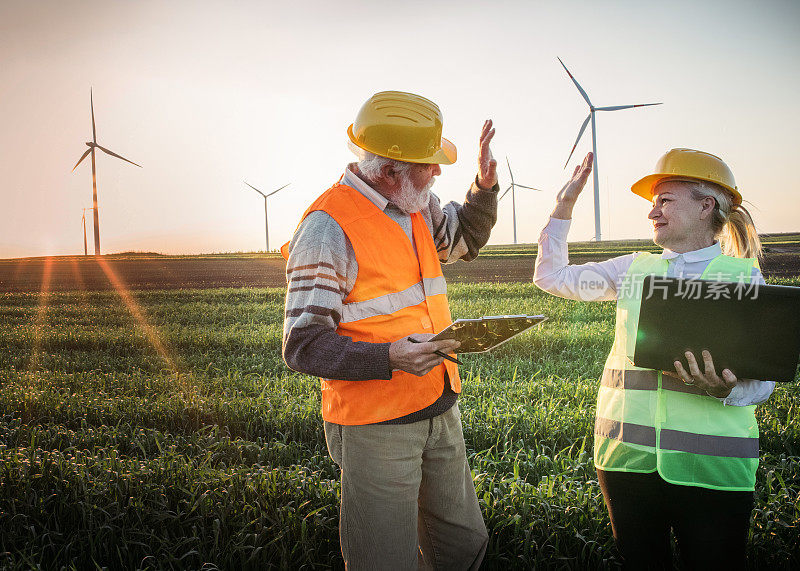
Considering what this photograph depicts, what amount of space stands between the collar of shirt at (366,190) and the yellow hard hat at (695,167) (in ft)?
4.11

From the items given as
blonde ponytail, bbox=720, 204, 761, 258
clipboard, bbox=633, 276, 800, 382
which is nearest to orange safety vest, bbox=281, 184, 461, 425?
clipboard, bbox=633, 276, 800, 382

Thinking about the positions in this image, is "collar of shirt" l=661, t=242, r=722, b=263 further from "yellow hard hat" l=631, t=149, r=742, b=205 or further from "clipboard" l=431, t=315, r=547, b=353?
"clipboard" l=431, t=315, r=547, b=353

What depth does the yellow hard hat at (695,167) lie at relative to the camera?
2.60 meters

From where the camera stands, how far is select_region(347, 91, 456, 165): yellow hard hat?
254 cm

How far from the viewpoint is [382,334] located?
2516mm

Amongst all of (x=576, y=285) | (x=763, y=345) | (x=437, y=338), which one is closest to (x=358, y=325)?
(x=437, y=338)

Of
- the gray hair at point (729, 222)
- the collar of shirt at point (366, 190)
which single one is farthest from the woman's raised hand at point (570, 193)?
the collar of shirt at point (366, 190)

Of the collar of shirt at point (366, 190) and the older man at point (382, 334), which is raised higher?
the collar of shirt at point (366, 190)

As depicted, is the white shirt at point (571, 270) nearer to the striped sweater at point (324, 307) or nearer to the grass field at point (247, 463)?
the striped sweater at point (324, 307)

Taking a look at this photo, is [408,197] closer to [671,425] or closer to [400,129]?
[400,129]

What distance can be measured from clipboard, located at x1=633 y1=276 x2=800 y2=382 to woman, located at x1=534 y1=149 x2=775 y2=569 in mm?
66

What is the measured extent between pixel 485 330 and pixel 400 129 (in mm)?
947

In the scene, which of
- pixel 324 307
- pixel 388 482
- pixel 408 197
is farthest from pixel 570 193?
pixel 388 482

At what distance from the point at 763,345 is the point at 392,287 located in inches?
58.5
